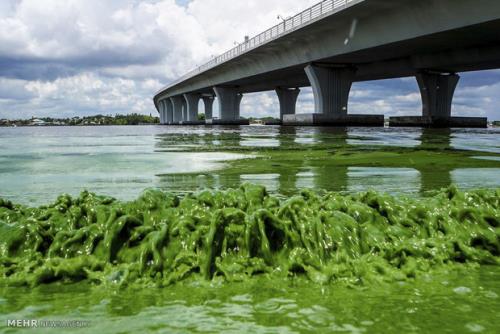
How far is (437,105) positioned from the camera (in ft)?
177

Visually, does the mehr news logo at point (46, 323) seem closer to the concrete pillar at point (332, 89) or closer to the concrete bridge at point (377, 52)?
the concrete bridge at point (377, 52)

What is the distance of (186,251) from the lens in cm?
379

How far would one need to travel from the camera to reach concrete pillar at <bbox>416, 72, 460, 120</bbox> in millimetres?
51875

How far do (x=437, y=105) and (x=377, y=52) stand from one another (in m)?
20.2

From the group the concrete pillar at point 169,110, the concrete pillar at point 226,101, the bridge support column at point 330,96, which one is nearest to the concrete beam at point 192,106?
the concrete pillar at point 226,101

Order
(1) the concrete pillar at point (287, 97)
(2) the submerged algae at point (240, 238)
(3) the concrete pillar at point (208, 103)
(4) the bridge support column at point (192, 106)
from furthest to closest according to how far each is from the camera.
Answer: (3) the concrete pillar at point (208, 103), (4) the bridge support column at point (192, 106), (1) the concrete pillar at point (287, 97), (2) the submerged algae at point (240, 238)

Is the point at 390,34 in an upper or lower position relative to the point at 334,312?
upper

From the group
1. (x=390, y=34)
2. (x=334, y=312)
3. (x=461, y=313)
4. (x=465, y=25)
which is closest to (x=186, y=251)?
(x=334, y=312)

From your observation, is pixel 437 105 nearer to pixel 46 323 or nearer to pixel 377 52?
pixel 377 52

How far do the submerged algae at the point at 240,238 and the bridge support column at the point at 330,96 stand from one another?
42.4m

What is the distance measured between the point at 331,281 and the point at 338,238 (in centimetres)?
69

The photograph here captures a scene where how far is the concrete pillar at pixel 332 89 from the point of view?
46.5 m

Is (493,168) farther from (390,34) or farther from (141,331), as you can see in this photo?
(390,34)

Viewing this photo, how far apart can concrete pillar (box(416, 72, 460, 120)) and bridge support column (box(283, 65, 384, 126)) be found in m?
9.04
